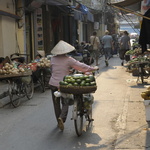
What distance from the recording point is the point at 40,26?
1794 cm

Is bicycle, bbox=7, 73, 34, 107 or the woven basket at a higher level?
the woven basket

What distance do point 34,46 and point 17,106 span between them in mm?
9362

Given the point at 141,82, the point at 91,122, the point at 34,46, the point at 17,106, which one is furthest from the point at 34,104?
the point at 34,46

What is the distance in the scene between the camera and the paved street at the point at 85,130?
5.26m

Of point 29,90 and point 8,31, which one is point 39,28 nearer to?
point 8,31

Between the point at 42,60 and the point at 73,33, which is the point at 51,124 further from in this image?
the point at 73,33

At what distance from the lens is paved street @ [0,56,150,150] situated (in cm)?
526

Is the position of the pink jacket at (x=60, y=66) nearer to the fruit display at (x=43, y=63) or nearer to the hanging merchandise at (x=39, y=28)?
the fruit display at (x=43, y=63)

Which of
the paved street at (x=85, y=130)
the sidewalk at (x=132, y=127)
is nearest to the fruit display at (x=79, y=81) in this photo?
the paved street at (x=85, y=130)

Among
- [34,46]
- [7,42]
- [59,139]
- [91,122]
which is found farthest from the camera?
[34,46]

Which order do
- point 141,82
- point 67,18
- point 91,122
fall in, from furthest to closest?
point 67,18 < point 141,82 < point 91,122

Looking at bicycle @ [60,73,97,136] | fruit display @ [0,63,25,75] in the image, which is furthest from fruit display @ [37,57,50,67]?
bicycle @ [60,73,97,136]

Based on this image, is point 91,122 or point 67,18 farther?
point 67,18

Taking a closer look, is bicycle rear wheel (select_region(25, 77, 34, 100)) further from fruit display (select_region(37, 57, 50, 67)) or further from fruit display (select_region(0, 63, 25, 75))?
fruit display (select_region(37, 57, 50, 67))
